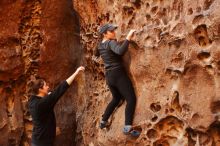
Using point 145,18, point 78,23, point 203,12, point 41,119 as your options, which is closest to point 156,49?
point 145,18

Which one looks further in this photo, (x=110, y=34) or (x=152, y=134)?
(x=110, y=34)

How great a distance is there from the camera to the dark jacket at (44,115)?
4.72m

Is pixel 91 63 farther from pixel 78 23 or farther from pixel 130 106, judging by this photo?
pixel 130 106

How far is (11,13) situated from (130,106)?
8.15 feet

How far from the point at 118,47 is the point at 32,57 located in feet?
7.16

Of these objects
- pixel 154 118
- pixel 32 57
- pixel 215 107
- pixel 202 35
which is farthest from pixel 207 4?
pixel 32 57

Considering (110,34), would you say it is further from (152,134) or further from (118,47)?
(152,134)

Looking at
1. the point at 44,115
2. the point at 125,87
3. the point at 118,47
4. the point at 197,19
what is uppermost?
the point at 197,19

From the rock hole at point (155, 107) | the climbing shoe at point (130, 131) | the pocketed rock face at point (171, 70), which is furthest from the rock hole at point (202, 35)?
the climbing shoe at point (130, 131)

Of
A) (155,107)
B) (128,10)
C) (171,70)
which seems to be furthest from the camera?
Result: (128,10)

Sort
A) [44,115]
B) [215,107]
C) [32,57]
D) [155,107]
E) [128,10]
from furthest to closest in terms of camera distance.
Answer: [32,57]
[128,10]
[44,115]
[155,107]
[215,107]

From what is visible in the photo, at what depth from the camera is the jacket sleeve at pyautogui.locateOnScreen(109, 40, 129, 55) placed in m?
4.54

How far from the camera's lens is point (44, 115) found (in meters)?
4.81

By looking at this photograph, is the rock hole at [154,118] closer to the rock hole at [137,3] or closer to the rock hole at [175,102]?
the rock hole at [175,102]
